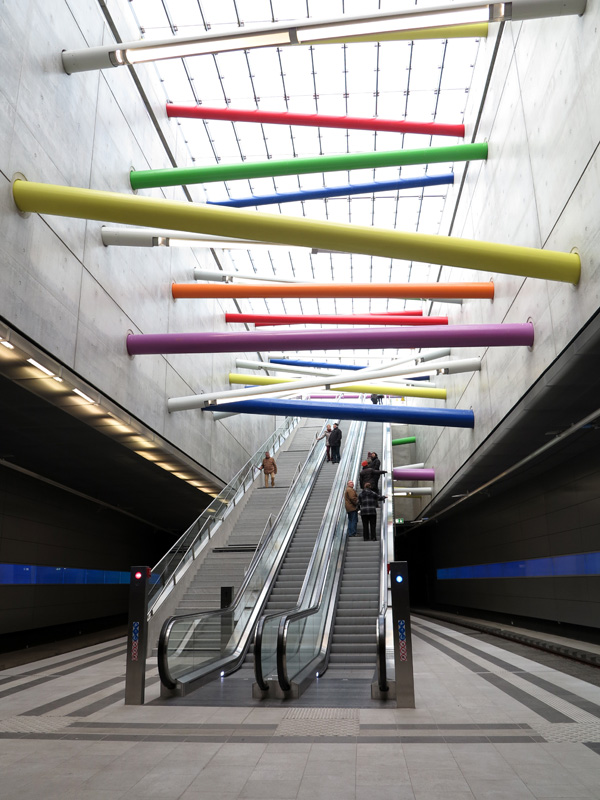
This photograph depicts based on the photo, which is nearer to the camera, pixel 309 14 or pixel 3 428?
pixel 3 428

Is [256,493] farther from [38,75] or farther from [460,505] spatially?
[38,75]

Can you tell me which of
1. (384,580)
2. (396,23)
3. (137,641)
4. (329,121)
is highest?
(329,121)

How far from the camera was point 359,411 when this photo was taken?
17.7m

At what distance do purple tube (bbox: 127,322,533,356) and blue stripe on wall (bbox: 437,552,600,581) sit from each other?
20.2 feet

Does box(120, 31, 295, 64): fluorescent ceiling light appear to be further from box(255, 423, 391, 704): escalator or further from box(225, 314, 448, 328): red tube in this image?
box(225, 314, 448, 328): red tube

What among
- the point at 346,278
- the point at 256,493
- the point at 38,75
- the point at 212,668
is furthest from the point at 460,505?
the point at 38,75

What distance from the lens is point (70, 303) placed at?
10422mm

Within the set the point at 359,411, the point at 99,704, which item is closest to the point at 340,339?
the point at 359,411

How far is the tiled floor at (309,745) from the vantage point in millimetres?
4926

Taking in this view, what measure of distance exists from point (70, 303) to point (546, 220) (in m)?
7.16

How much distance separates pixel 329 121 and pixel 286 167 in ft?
6.14

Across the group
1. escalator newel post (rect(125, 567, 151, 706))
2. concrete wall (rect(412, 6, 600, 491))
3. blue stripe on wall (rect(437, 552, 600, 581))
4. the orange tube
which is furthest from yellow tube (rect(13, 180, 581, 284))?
blue stripe on wall (rect(437, 552, 600, 581))

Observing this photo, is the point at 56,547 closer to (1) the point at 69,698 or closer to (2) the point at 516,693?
(1) the point at 69,698

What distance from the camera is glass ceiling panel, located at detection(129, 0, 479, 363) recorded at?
615 inches
